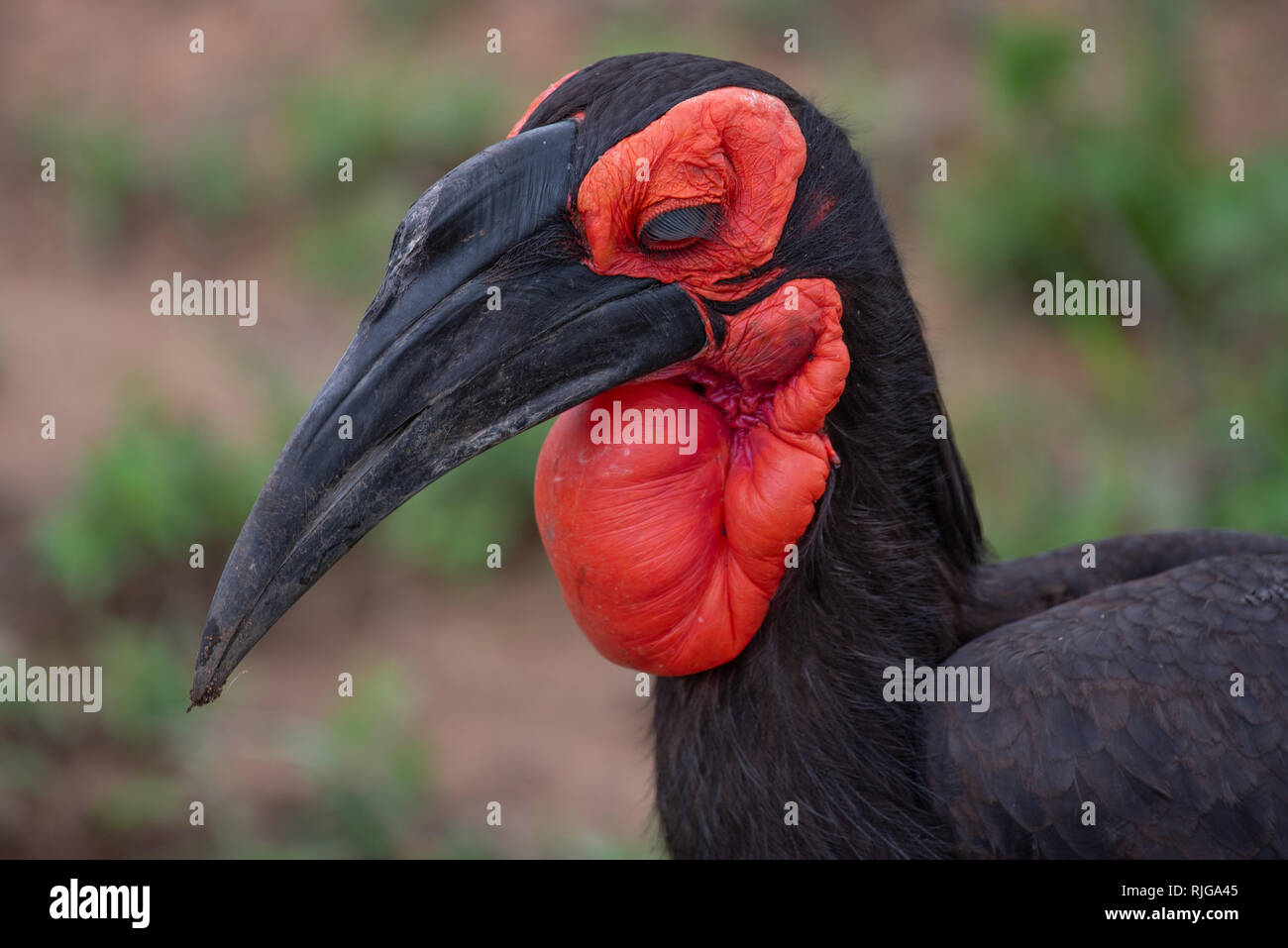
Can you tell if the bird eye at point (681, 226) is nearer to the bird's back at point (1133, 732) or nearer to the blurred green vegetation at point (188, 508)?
the bird's back at point (1133, 732)

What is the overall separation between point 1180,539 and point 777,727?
→ 3.72ft

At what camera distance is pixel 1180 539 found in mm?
2910

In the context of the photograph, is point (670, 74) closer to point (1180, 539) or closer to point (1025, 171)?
point (1180, 539)

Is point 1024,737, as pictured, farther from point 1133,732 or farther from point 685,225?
point 685,225

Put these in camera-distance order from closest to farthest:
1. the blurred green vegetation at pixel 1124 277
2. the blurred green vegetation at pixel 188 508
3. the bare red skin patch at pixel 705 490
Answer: the bare red skin patch at pixel 705 490 < the blurred green vegetation at pixel 1124 277 < the blurred green vegetation at pixel 188 508

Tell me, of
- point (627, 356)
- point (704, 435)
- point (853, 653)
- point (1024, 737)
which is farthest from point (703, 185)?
point (1024, 737)

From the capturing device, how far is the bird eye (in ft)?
7.12

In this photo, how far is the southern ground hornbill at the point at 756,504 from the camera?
83.6 inches

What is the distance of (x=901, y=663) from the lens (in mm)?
2381

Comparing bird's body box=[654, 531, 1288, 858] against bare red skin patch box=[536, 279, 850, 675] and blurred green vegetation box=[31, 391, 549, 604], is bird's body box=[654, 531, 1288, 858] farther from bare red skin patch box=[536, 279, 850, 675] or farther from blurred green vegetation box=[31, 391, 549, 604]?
blurred green vegetation box=[31, 391, 549, 604]

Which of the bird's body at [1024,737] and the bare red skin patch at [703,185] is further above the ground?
the bare red skin patch at [703,185]

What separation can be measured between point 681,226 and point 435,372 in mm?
470

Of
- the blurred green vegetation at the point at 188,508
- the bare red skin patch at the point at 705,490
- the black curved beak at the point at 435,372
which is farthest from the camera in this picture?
the blurred green vegetation at the point at 188,508

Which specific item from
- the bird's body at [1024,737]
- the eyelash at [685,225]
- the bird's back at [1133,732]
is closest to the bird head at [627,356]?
the eyelash at [685,225]
